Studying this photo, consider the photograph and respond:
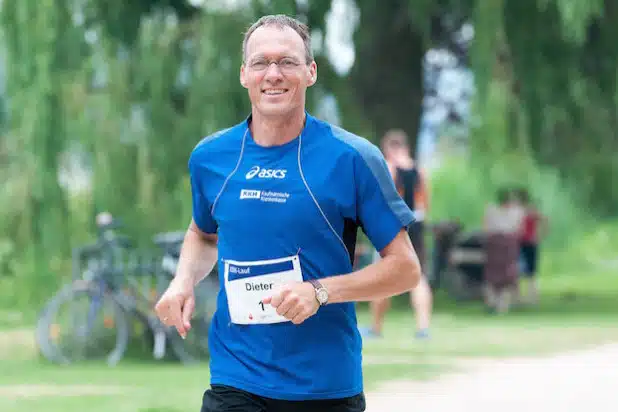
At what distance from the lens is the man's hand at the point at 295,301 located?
138 inches

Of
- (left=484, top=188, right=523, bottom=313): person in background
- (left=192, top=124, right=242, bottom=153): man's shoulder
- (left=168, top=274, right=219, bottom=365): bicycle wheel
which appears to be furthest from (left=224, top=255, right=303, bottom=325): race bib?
(left=484, top=188, right=523, bottom=313): person in background

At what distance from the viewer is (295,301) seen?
351 cm

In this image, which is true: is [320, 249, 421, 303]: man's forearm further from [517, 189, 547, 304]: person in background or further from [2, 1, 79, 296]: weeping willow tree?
[517, 189, 547, 304]: person in background

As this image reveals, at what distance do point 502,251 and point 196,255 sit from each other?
13.9 m

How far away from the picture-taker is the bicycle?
434 inches

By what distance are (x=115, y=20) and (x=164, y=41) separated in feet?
1.91

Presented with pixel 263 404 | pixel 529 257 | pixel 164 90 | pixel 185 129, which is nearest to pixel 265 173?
pixel 263 404

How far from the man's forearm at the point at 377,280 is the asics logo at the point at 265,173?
0.97ft

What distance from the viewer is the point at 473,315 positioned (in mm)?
16719

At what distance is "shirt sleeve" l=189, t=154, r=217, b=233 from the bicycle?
6.95m

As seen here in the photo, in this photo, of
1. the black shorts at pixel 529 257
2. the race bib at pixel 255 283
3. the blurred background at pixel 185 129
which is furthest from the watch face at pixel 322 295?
the black shorts at pixel 529 257

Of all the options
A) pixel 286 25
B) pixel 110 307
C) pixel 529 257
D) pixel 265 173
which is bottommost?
pixel 529 257

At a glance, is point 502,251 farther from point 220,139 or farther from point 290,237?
point 290,237

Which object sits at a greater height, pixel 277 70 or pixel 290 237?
pixel 277 70
